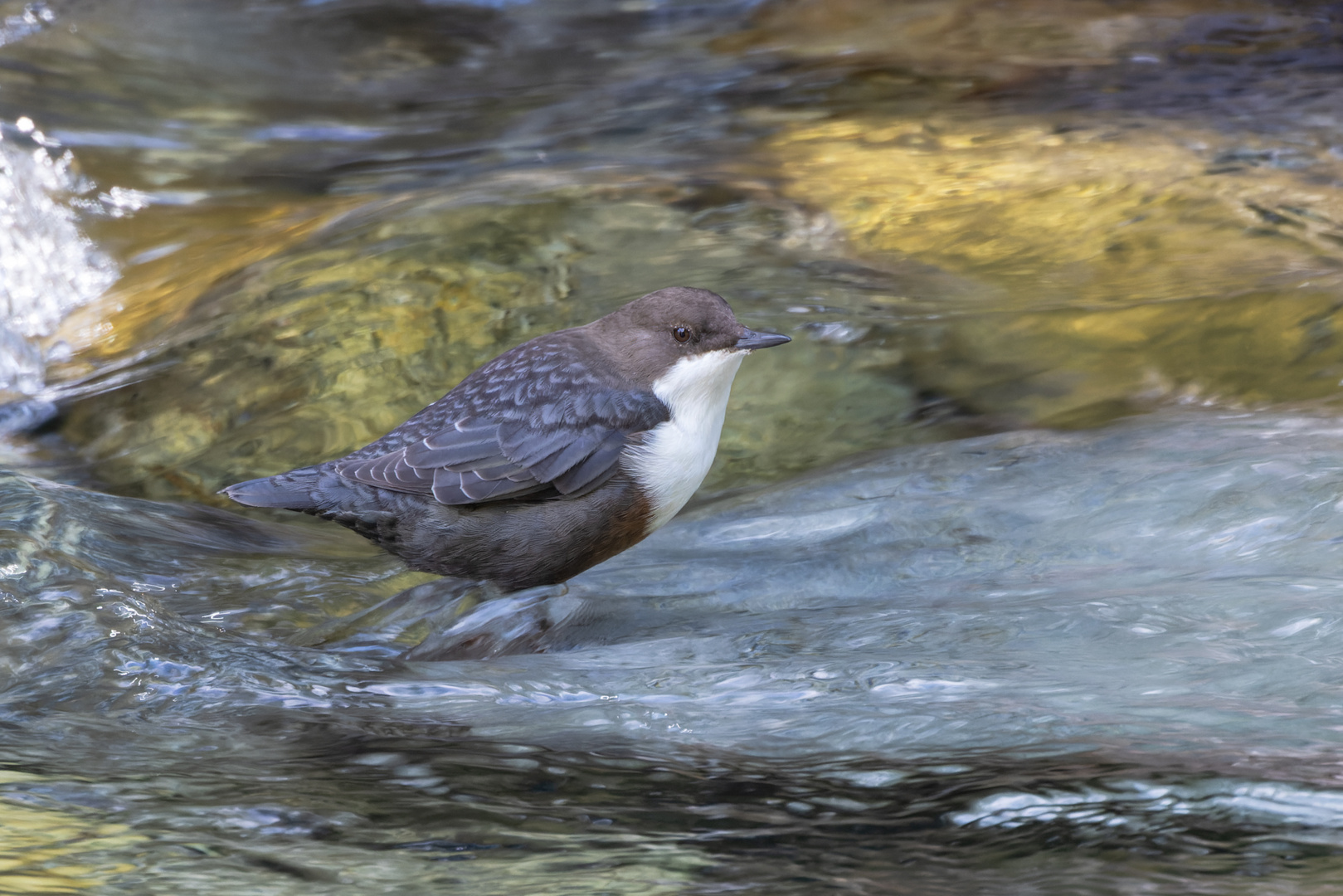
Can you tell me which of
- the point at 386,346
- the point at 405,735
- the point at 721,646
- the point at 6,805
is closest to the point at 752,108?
the point at 386,346

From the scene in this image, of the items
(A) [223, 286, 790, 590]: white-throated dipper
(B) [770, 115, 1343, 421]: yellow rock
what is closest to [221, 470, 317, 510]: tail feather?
(A) [223, 286, 790, 590]: white-throated dipper

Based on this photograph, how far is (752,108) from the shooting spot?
23.5 ft

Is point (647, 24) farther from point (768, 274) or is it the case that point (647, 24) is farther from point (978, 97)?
point (768, 274)

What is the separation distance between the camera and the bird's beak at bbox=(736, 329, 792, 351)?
356 cm

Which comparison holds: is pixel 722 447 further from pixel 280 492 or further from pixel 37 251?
pixel 37 251

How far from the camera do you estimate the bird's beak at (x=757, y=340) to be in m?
3.56

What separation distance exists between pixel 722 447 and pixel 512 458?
1544 mm

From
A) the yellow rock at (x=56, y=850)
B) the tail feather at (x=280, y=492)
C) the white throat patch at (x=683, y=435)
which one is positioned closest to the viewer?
the yellow rock at (x=56, y=850)

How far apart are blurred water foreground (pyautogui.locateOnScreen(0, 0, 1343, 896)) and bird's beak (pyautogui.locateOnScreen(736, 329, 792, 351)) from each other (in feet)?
2.27

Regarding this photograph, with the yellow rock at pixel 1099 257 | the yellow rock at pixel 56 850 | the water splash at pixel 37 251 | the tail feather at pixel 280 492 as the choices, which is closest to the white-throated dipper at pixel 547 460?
the tail feather at pixel 280 492

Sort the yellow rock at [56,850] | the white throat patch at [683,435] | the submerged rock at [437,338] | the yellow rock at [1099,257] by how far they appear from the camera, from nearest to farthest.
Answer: the yellow rock at [56,850] < the white throat patch at [683,435] < the yellow rock at [1099,257] < the submerged rock at [437,338]

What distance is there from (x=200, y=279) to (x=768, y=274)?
2599 mm

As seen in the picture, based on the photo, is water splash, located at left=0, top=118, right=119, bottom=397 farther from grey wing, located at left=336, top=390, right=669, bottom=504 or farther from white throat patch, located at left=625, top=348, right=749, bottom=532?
white throat patch, located at left=625, top=348, right=749, bottom=532

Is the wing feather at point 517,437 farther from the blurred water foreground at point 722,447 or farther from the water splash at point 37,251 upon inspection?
the water splash at point 37,251
